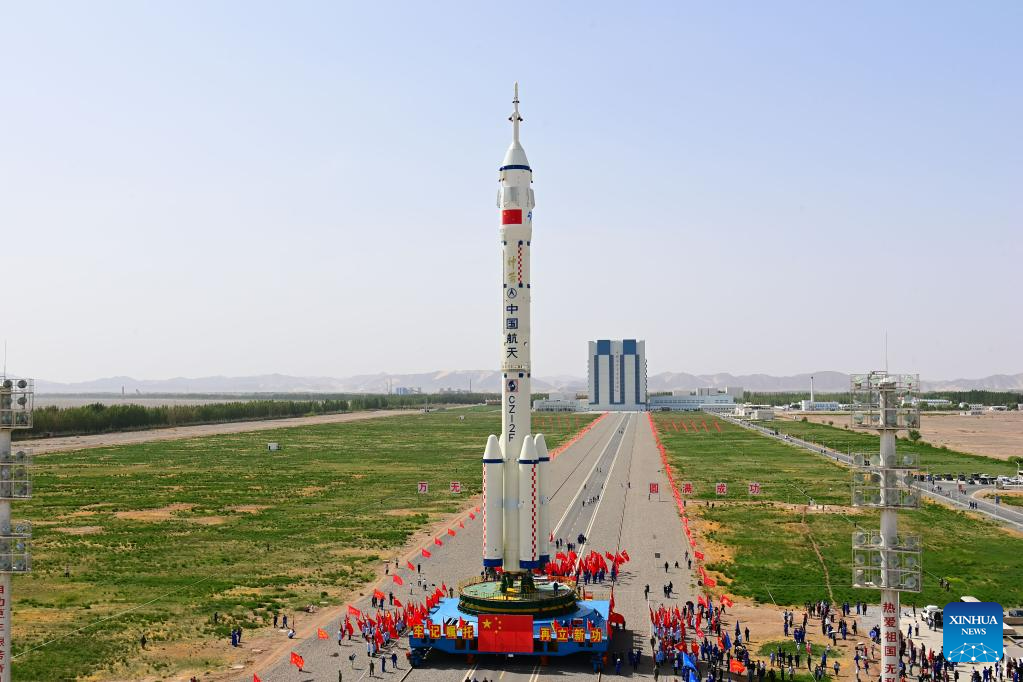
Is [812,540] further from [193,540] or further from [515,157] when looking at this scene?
[193,540]

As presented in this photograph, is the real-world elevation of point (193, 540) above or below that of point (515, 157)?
below

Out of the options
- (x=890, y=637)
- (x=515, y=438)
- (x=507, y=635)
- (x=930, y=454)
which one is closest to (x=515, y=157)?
(x=515, y=438)

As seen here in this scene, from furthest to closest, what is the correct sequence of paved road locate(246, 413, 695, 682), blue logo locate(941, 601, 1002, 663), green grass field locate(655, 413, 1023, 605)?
green grass field locate(655, 413, 1023, 605)
paved road locate(246, 413, 695, 682)
blue logo locate(941, 601, 1002, 663)

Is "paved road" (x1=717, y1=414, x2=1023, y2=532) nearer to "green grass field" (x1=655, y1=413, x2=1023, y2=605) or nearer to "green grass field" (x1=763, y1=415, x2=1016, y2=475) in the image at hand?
"green grass field" (x1=655, y1=413, x2=1023, y2=605)

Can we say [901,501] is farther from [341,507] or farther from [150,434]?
[150,434]

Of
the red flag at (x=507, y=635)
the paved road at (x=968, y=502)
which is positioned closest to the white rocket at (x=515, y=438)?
the red flag at (x=507, y=635)

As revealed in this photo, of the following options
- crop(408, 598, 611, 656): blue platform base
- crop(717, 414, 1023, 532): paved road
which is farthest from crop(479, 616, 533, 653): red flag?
crop(717, 414, 1023, 532): paved road

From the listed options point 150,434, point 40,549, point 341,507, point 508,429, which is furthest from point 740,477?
point 150,434
